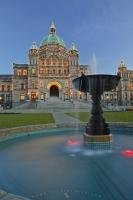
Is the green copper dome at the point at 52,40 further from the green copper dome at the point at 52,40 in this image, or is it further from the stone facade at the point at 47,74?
the stone facade at the point at 47,74

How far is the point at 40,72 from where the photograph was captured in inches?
3364

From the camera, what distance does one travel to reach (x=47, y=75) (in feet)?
279

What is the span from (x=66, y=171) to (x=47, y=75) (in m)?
79.3

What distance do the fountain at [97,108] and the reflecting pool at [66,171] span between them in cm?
62

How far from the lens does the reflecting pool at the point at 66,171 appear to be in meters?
5.35

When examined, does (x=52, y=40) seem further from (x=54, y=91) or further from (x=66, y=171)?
(x=66, y=171)

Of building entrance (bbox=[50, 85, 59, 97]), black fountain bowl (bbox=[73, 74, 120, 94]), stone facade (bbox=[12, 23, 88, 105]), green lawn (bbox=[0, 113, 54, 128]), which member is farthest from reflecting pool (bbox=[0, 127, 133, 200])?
building entrance (bbox=[50, 85, 59, 97])

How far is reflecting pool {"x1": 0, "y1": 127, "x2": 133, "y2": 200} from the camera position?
535cm

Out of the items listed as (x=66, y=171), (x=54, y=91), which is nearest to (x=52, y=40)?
(x=54, y=91)

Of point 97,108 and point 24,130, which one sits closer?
point 97,108

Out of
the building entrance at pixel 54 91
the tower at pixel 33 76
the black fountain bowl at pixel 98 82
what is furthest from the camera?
the building entrance at pixel 54 91

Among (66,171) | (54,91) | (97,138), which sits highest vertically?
(54,91)

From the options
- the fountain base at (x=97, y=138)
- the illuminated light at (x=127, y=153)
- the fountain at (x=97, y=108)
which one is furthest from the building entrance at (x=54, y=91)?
the illuminated light at (x=127, y=153)

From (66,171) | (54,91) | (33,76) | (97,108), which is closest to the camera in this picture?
(66,171)
